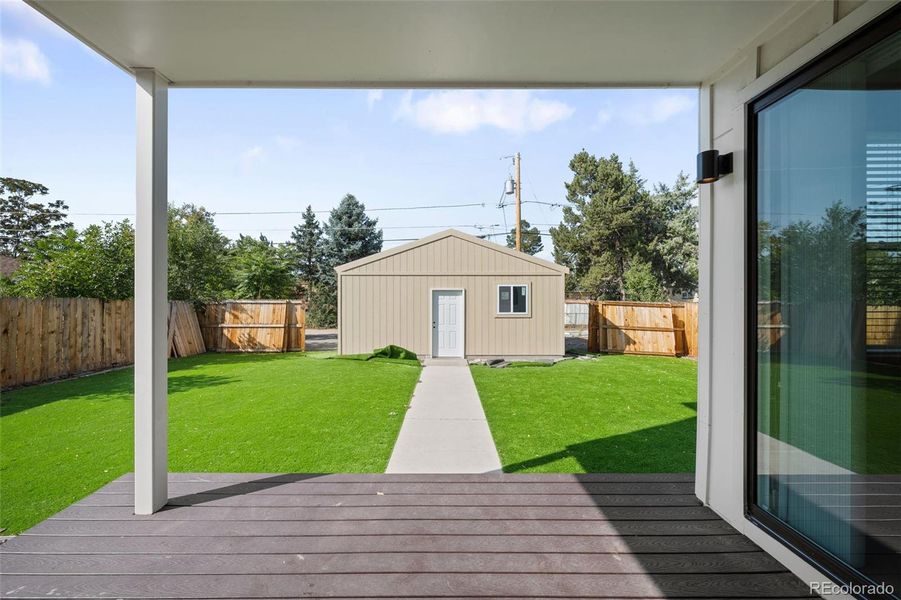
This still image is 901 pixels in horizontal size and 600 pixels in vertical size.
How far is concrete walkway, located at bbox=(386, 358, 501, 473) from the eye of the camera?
12.6 ft

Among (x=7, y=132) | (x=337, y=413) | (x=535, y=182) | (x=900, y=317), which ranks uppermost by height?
(x=535, y=182)

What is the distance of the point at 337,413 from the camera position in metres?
5.70

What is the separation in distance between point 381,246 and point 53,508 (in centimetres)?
2666

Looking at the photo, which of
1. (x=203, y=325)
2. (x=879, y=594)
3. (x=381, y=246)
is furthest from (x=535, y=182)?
(x=879, y=594)

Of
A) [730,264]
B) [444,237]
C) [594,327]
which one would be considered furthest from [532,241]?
[730,264]

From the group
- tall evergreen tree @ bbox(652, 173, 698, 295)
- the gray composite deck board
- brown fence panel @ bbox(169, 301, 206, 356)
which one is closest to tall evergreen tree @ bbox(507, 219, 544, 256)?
tall evergreen tree @ bbox(652, 173, 698, 295)

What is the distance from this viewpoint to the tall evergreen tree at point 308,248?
A: 28.1 meters

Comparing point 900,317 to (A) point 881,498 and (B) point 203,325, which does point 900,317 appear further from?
(B) point 203,325

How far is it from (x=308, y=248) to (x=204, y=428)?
24847 millimetres

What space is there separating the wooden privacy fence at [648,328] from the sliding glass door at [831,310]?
34.4 ft

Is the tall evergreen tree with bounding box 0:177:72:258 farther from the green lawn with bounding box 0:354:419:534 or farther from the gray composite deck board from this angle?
the gray composite deck board

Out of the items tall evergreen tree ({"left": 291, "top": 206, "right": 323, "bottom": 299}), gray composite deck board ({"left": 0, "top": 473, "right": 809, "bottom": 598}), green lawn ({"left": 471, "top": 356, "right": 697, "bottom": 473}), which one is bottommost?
green lawn ({"left": 471, "top": 356, "right": 697, "bottom": 473})

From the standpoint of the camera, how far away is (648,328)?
12070 mm

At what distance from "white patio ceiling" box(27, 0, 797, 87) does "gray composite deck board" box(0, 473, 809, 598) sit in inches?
97.7
